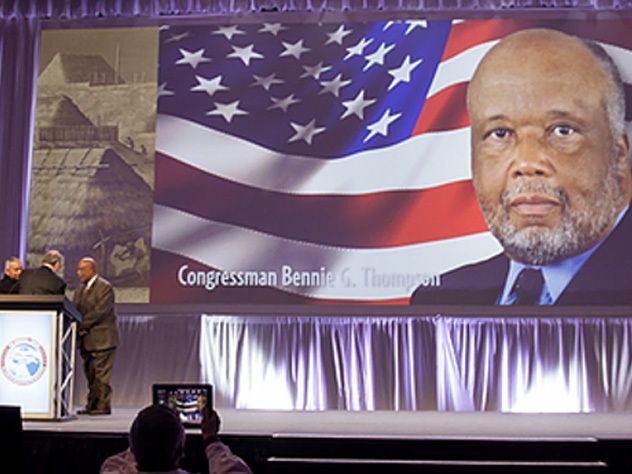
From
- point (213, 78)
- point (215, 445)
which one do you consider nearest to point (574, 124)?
point (213, 78)

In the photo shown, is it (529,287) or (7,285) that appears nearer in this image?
(7,285)

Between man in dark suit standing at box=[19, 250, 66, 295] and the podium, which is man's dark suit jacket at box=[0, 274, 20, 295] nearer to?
man in dark suit standing at box=[19, 250, 66, 295]

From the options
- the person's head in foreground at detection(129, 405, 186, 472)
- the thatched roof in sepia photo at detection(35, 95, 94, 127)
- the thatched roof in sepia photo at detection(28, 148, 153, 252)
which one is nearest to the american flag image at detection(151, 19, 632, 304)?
the thatched roof in sepia photo at detection(28, 148, 153, 252)

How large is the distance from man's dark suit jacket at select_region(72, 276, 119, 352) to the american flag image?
1.73 m

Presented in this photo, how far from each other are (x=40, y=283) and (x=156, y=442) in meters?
4.75

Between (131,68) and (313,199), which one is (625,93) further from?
(131,68)

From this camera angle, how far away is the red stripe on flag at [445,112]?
356 inches

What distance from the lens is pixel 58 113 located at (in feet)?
31.2

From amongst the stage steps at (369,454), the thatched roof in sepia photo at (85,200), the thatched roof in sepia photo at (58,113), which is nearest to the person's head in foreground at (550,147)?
the thatched roof in sepia photo at (85,200)

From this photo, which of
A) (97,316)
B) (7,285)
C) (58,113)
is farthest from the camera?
(58,113)

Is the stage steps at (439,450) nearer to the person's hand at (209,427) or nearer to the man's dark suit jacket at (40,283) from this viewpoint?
the person's hand at (209,427)

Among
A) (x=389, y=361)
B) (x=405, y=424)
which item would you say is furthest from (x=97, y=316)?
(x=389, y=361)

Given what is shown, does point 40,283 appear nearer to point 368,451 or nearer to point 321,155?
point 321,155

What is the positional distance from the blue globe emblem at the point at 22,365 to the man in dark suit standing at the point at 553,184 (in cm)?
403
